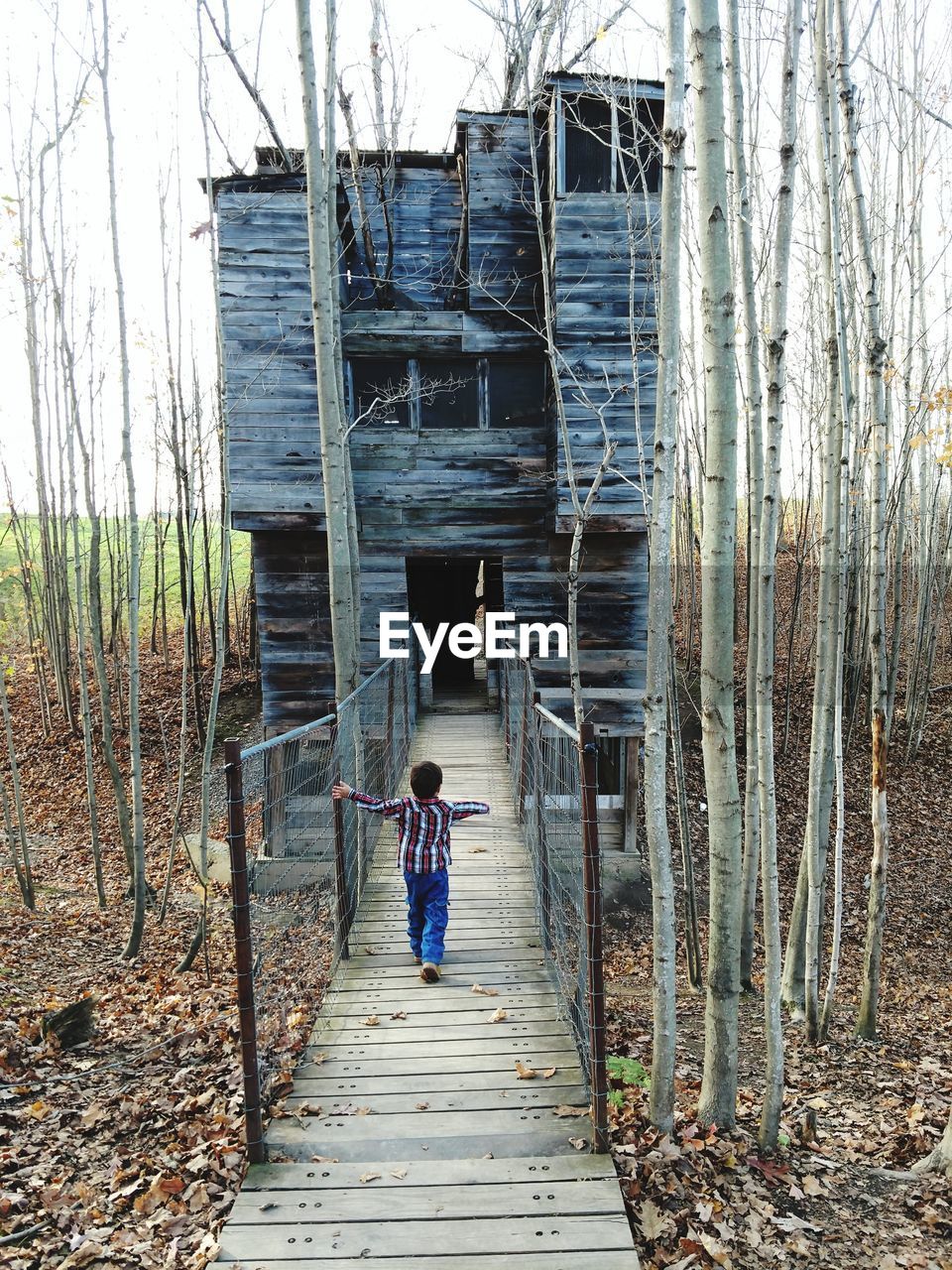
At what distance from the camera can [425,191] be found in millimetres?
12594

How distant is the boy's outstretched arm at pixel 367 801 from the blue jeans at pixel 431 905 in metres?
0.43

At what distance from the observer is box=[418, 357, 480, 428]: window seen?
40.1 ft

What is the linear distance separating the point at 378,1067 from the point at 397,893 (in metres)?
2.50

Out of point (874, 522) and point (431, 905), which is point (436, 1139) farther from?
point (874, 522)

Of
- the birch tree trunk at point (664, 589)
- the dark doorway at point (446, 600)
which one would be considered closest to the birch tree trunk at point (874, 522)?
the birch tree trunk at point (664, 589)

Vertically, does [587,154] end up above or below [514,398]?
above

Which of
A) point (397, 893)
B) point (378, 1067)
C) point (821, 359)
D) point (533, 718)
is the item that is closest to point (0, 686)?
point (397, 893)

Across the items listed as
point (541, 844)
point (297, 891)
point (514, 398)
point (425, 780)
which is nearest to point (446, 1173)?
point (425, 780)

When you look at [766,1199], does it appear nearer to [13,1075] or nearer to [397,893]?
[397,893]

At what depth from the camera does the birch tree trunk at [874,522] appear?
19.4 feet

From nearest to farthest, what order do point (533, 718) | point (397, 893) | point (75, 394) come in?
1. point (533, 718)
2. point (397, 893)
3. point (75, 394)

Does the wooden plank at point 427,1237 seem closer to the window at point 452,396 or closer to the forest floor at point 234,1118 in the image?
the forest floor at point 234,1118

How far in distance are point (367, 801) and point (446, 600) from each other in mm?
12927

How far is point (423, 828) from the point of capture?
516 centimetres
